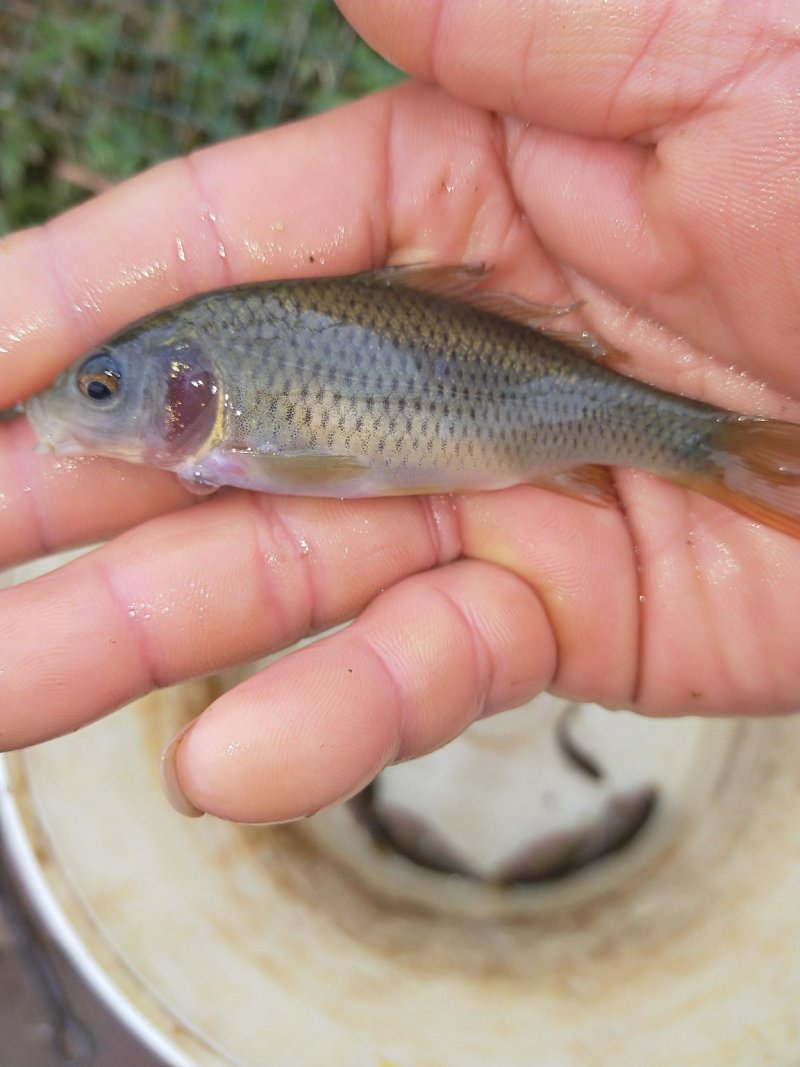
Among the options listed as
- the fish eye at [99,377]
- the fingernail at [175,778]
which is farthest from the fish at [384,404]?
the fingernail at [175,778]

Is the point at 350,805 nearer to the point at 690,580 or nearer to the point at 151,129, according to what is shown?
the point at 690,580

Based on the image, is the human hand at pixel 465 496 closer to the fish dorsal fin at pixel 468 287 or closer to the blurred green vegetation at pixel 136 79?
the fish dorsal fin at pixel 468 287

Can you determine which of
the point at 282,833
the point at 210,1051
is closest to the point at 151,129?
the point at 282,833

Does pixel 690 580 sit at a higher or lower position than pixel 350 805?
higher

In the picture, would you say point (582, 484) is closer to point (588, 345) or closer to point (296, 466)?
point (588, 345)

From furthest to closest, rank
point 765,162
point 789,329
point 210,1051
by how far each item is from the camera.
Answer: point 210,1051, point 789,329, point 765,162

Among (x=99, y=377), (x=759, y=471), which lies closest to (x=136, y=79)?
(x=99, y=377)

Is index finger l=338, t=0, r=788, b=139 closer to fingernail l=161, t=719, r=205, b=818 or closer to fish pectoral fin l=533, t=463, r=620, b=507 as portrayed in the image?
fish pectoral fin l=533, t=463, r=620, b=507
